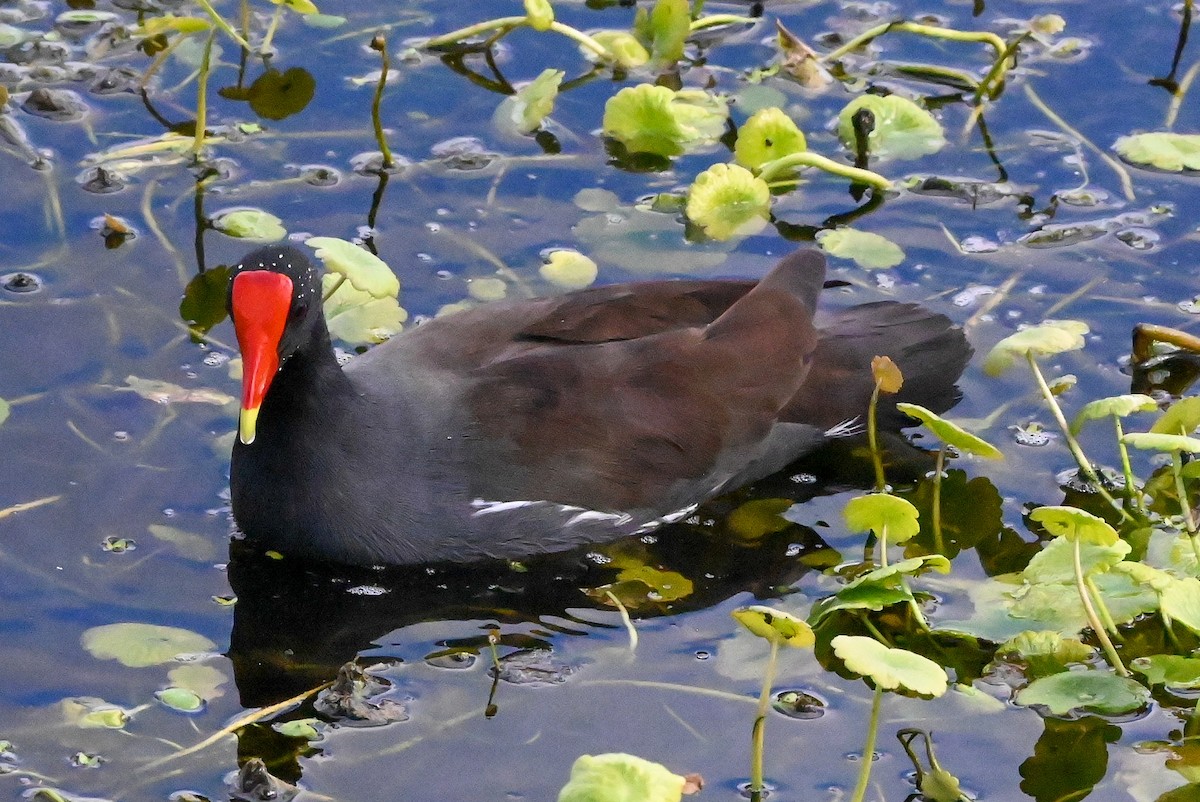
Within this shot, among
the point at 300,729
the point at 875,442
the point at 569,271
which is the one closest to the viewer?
the point at 300,729

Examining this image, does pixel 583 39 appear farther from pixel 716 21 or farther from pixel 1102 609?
pixel 1102 609

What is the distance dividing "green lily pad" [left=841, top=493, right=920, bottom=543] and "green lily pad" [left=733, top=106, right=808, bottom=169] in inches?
80.9

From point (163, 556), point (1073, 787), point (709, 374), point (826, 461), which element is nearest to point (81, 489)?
point (163, 556)

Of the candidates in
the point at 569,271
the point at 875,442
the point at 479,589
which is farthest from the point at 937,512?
the point at 569,271

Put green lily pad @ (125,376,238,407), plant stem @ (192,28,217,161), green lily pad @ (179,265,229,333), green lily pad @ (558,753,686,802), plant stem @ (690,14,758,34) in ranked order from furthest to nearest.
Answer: plant stem @ (690,14,758,34) → plant stem @ (192,28,217,161) → green lily pad @ (179,265,229,333) → green lily pad @ (125,376,238,407) → green lily pad @ (558,753,686,802)

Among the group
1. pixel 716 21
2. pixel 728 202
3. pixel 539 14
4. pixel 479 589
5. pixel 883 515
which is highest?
pixel 539 14

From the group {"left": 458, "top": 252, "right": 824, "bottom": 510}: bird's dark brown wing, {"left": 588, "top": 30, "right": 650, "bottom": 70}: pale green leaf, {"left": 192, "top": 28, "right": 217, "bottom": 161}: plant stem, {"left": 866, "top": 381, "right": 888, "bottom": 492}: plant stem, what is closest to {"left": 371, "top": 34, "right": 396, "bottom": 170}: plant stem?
{"left": 192, "top": 28, "right": 217, "bottom": 161}: plant stem

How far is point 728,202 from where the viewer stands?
238 inches

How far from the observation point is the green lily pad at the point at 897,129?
636 centimetres

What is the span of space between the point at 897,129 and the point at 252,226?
88.4 inches

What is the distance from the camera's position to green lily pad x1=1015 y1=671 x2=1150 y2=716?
168 inches

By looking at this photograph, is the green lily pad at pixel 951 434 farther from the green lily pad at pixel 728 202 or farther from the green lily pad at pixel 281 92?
the green lily pad at pixel 281 92

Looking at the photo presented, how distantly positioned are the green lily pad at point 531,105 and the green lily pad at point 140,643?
2488 mm

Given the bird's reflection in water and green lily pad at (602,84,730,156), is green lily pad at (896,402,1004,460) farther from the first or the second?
green lily pad at (602,84,730,156)
